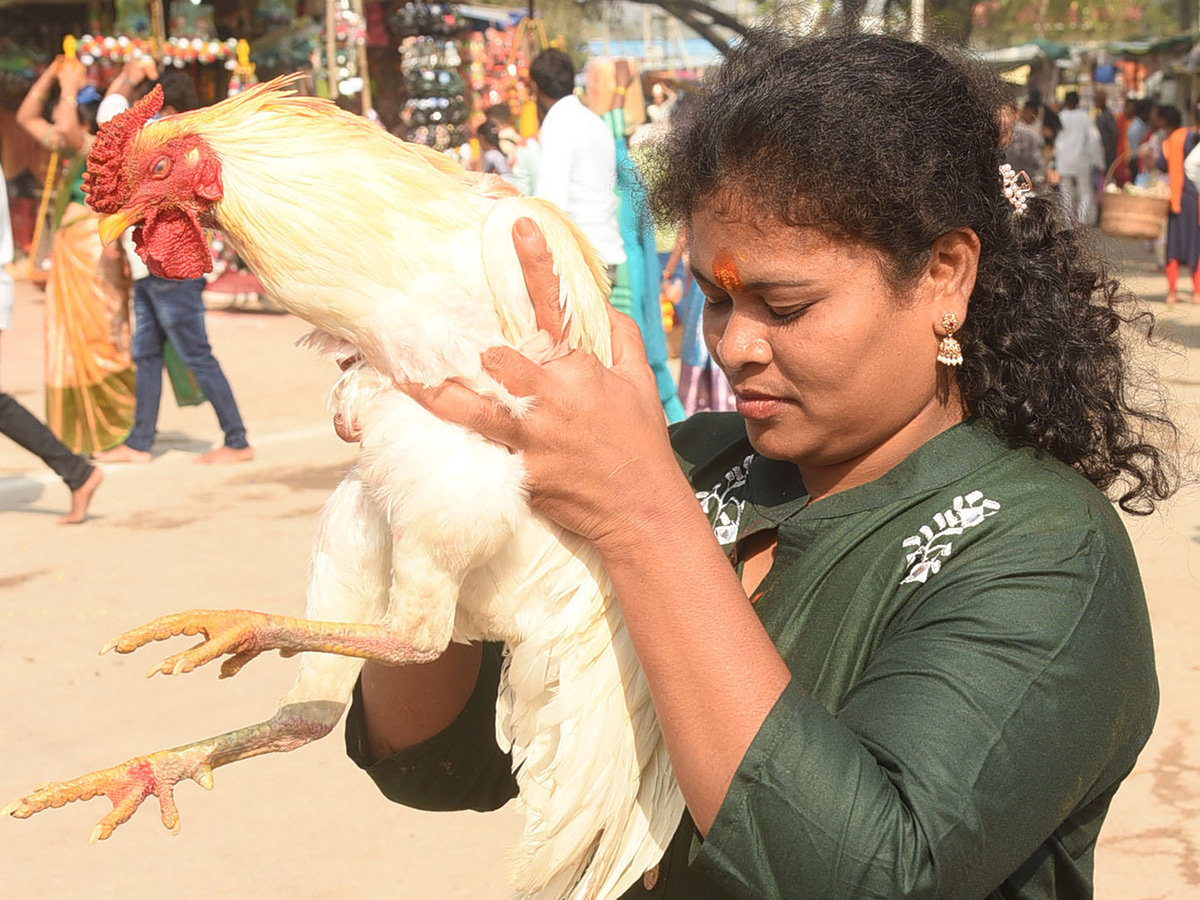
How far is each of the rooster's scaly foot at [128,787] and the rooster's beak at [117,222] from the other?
0.75m

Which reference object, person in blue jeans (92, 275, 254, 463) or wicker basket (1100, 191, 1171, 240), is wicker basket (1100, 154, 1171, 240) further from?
person in blue jeans (92, 275, 254, 463)

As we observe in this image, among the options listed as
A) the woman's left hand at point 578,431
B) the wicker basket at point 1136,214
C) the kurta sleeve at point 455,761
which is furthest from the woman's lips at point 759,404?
the wicker basket at point 1136,214

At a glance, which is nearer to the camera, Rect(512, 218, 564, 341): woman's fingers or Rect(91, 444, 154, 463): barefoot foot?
Rect(512, 218, 564, 341): woman's fingers

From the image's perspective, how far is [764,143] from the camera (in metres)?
1.47

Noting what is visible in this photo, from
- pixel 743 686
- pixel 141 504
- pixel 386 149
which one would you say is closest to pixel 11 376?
pixel 141 504

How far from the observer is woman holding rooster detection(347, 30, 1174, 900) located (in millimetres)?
1249

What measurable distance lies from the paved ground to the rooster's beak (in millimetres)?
1442

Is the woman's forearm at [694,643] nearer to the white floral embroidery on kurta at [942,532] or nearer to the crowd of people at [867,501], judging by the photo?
the crowd of people at [867,501]

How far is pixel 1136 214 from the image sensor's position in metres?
12.5

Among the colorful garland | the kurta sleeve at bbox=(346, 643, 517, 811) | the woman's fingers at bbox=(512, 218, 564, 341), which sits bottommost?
the kurta sleeve at bbox=(346, 643, 517, 811)

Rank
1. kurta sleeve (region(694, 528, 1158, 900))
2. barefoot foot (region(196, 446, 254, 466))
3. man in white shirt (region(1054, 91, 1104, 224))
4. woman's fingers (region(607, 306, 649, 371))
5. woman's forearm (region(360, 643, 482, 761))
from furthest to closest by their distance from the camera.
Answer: man in white shirt (region(1054, 91, 1104, 224))
barefoot foot (region(196, 446, 254, 466))
woman's forearm (region(360, 643, 482, 761))
woman's fingers (region(607, 306, 649, 371))
kurta sleeve (region(694, 528, 1158, 900))

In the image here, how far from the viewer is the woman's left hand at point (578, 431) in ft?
4.60

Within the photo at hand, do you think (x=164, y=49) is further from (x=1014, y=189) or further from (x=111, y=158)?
(x=1014, y=189)

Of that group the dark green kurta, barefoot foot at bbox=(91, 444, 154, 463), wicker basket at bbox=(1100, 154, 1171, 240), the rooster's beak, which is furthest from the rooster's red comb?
wicker basket at bbox=(1100, 154, 1171, 240)
